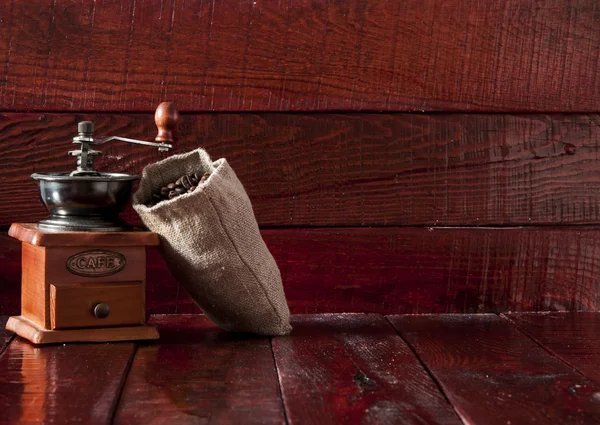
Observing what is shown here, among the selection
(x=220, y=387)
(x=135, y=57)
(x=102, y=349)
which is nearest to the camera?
(x=220, y=387)

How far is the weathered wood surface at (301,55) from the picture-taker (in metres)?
1.72

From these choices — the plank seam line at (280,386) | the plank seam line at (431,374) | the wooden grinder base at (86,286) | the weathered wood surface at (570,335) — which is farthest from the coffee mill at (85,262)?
the weathered wood surface at (570,335)

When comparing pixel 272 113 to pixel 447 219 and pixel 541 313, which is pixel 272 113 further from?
pixel 541 313

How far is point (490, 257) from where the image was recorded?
1.83m

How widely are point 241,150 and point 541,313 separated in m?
0.72

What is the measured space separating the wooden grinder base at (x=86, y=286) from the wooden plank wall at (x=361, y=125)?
0.95 feet

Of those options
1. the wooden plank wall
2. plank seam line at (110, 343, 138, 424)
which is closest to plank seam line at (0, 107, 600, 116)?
the wooden plank wall

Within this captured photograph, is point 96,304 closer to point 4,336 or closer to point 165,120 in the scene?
point 4,336

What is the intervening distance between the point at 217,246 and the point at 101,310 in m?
0.22

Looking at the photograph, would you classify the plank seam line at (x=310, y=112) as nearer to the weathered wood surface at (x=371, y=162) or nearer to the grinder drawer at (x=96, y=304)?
the weathered wood surface at (x=371, y=162)

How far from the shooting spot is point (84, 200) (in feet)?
4.74

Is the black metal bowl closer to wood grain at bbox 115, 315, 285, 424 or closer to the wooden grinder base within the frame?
the wooden grinder base

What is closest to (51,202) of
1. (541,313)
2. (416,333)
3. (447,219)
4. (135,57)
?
Result: (135,57)

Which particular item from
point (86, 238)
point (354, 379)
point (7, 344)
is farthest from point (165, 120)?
point (354, 379)
